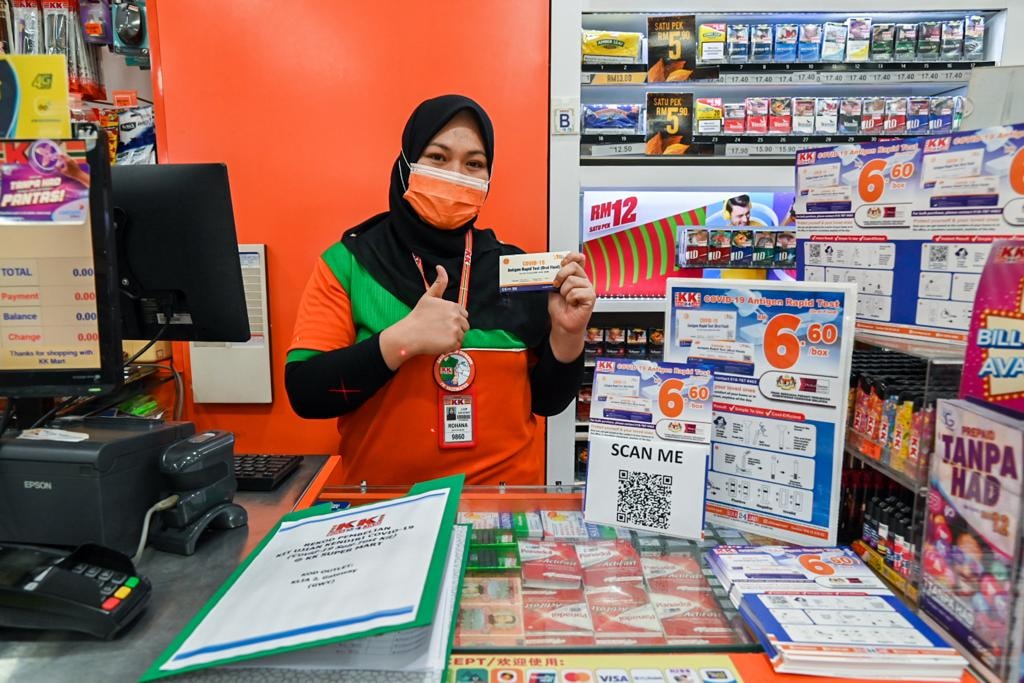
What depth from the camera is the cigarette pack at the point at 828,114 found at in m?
2.93

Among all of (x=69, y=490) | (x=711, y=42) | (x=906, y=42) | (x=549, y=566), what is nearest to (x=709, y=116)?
(x=711, y=42)

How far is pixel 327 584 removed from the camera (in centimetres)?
84

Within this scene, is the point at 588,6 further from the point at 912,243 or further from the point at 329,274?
the point at 912,243

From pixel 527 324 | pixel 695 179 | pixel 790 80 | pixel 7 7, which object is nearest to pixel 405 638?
pixel 527 324

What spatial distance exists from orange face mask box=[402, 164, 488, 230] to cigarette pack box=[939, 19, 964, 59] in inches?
97.8

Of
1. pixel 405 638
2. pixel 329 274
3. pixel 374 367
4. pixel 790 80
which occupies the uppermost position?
pixel 790 80

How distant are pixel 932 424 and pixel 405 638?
0.84 meters

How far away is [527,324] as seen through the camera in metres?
1.79

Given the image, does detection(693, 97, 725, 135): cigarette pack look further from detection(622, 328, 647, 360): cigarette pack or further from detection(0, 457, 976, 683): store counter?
detection(0, 457, 976, 683): store counter

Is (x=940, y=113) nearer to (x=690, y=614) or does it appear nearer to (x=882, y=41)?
(x=882, y=41)

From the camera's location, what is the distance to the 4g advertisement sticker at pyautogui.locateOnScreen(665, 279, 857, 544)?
1.11m

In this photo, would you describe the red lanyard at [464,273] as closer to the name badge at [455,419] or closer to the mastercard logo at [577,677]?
the name badge at [455,419]

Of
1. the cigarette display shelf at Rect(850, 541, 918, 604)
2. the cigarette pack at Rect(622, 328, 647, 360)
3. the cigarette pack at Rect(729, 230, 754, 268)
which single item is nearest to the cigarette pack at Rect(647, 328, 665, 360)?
the cigarette pack at Rect(622, 328, 647, 360)

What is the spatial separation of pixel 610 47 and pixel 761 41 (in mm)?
693
